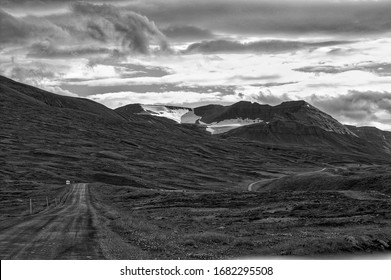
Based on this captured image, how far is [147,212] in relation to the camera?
67.2m

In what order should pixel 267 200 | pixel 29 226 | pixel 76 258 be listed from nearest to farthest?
pixel 76 258
pixel 29 226
pixel 267 200

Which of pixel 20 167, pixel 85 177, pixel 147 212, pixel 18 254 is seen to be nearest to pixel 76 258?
pixel 18 254

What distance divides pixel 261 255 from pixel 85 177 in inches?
6411

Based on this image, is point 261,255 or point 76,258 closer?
point 76,258

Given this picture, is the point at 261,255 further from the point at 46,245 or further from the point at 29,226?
the point at 29,226

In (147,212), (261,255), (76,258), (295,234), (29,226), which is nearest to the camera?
(76,258)

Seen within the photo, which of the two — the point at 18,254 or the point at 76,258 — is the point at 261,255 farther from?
the point at 18,254

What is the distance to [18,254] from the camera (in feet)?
95.5

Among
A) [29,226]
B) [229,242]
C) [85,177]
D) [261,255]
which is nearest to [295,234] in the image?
[229,242]

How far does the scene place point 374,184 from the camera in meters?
103
